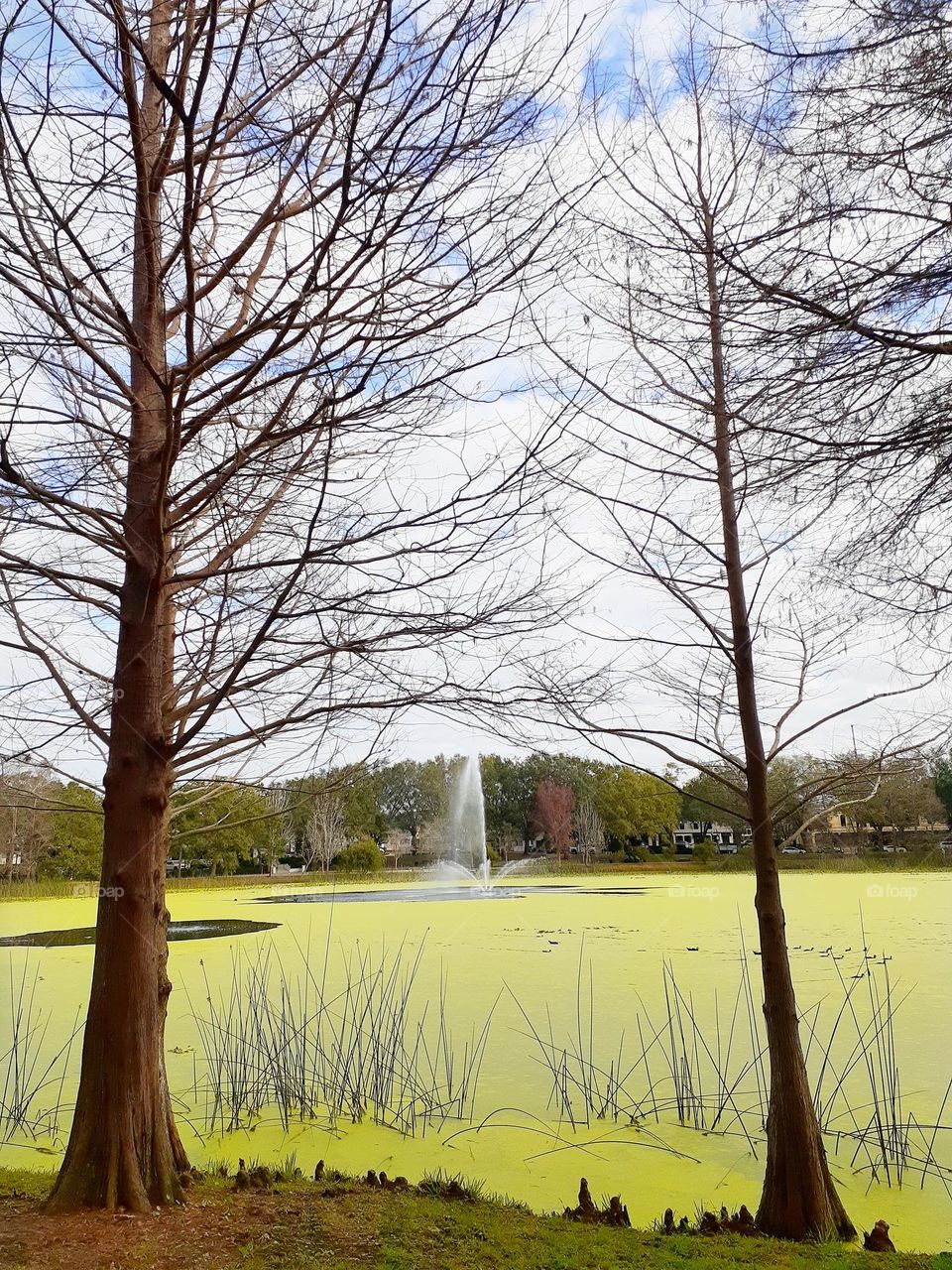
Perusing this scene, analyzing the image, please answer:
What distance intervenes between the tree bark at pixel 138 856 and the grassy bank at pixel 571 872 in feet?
43.9

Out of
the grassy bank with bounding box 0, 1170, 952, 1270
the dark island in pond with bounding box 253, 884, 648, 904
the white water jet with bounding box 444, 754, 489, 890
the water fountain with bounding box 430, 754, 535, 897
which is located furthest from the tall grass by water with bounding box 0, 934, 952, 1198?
the white water jet with bounding box 444, 754, 489, 890

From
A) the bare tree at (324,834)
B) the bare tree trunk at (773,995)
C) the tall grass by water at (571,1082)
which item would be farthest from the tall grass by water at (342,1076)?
the bare tree at (324,834)

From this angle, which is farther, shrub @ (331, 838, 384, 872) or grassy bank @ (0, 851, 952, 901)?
shrub @ (331, 838, 384, 872)

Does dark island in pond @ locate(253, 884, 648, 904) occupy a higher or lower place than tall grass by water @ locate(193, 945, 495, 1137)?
lower

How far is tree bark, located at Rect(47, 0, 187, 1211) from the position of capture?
2.58 m

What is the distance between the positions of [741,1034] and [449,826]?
77.2ft

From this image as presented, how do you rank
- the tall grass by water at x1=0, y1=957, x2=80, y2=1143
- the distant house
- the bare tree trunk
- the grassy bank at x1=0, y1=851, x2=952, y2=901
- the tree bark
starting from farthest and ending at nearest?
the distant house < the grassy bank at x1=0, y1=851, x2=952, y2=901 < the tall grass by water at x1=0, y1=957, x2=80, y2=1143 < the bare tree trunk < the tree bark

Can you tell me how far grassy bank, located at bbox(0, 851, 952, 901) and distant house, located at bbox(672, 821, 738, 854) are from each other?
4.29 meters

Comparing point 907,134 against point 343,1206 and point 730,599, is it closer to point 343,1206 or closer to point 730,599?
point 730,599

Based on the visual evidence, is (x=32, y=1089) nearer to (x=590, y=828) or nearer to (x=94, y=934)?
(x=94, y=934)

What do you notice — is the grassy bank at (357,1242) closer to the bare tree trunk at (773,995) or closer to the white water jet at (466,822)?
the bare tree trunk at (773,995)

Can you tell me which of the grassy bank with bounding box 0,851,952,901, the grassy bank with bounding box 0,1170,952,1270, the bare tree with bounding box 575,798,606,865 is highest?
the bare tree with bounding box 575,798,606,865

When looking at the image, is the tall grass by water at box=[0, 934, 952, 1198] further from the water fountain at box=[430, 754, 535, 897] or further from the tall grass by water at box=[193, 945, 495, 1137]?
the water fountain at box=[430, 754, 535, 897]

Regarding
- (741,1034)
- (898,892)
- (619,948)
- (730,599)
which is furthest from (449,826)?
(730,599)
